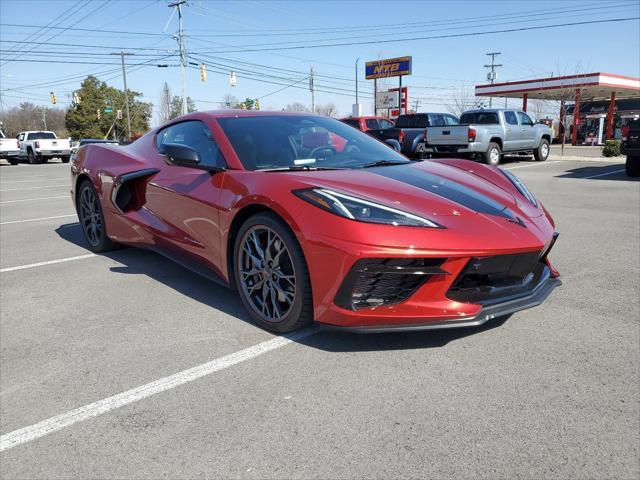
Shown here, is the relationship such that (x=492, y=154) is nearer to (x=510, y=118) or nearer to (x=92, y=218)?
(x=510, y=118)

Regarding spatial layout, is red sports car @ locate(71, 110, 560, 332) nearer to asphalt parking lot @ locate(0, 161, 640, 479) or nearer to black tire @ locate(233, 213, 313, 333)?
black tire @ locate(233, 213, 313, 333)

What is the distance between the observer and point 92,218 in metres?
5.14

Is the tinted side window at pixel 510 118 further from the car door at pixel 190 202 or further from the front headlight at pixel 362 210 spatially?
the front headlight at pixel 362 210

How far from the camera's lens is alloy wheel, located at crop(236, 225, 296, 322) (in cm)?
291

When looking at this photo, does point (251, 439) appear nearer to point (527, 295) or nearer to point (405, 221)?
point (405, 221)

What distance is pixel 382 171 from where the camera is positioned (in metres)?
3.32

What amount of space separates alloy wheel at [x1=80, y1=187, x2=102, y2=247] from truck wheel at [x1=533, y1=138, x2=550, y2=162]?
16990mm

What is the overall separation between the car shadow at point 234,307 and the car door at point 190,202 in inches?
11.6

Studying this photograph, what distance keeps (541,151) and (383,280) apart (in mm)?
18300

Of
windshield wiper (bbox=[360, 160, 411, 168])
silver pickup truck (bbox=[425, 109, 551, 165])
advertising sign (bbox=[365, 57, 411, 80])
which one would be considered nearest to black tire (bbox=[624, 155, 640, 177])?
silver pickup truck (bbox=[425, 109, 551, 165])

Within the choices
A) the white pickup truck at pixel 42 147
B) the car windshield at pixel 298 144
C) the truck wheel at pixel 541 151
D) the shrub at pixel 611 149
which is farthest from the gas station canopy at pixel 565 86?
the car windshield at pixel 298 144

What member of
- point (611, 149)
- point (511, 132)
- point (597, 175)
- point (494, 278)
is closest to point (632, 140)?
point (597, 175)

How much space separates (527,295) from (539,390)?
58cm

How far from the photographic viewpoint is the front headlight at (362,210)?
2.57 metres
